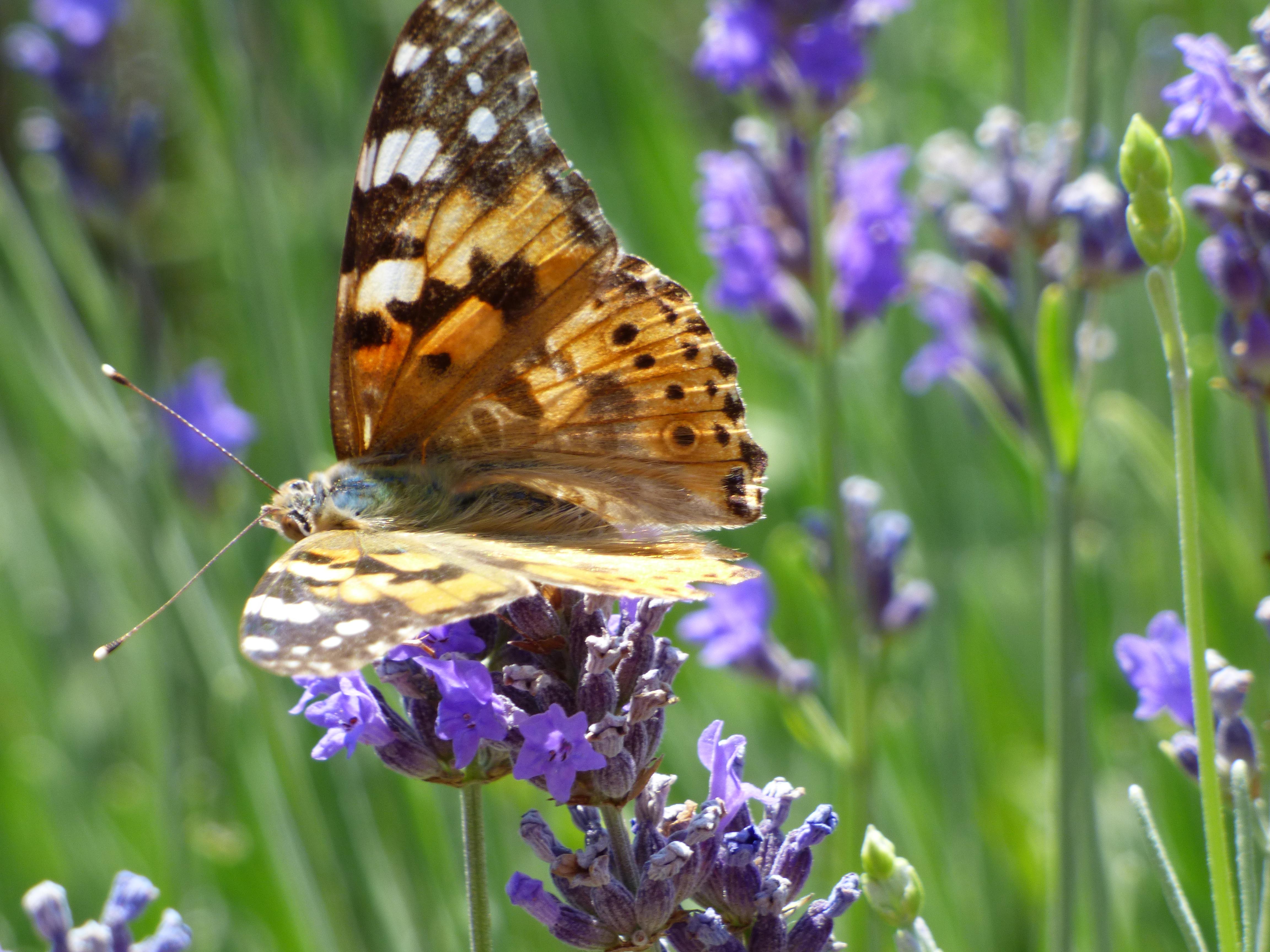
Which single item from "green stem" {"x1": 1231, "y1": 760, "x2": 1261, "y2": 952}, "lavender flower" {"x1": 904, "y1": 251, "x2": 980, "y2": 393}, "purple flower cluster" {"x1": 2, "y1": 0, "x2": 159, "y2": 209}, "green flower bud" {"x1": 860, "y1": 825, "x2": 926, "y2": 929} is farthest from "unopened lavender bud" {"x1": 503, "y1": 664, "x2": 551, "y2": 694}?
"purple flower cluster" {"x1": 2, "y1": 0, "x2": 159, "y2": 209}

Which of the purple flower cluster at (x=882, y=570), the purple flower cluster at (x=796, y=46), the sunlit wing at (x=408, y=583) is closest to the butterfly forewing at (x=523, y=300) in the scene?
the sunlit wing at (x=408, y=583)

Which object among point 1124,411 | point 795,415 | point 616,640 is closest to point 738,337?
point 795,415

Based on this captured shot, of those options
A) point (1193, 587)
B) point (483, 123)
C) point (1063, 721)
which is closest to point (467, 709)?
point (1193, 587)

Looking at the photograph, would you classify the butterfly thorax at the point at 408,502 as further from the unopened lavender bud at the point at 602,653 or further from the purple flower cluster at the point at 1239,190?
the purple flower cluster at the point at 1239,190

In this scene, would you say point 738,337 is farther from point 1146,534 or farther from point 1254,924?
point 1254,924

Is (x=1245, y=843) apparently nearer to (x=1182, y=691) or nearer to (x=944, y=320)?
(x=1182, y=691)
